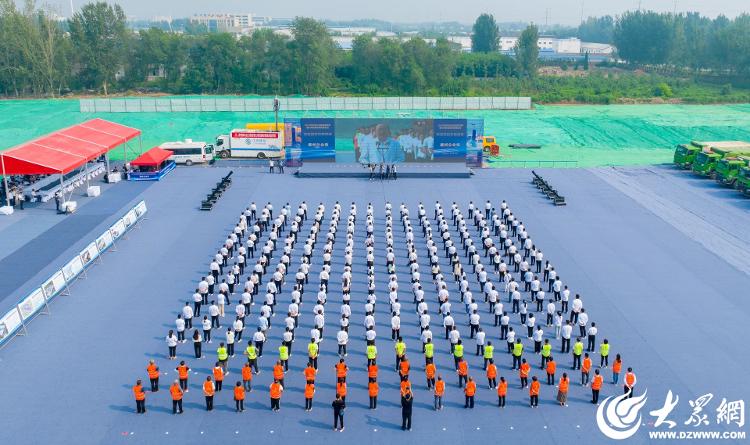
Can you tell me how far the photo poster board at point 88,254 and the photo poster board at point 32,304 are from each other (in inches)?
134

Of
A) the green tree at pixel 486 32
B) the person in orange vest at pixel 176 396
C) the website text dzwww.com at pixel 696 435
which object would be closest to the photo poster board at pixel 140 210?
the person in orange vest at pixel 176 396

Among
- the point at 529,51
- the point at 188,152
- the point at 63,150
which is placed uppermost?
the point at 529,51

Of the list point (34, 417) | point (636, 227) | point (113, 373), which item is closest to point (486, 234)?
point (636, 227)

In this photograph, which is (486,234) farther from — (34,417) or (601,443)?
(34,417)

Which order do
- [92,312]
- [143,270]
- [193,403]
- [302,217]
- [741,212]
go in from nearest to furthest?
1. [193,403]
2. [92,312]
3. [143,270]
4. [302,217]
5. [741,212]

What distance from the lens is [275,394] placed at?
1634 centimetres

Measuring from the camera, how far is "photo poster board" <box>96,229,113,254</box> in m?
26.4

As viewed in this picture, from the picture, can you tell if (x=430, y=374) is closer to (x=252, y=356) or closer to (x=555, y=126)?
(x=252, y=356)

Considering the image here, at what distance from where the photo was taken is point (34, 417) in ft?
53.2

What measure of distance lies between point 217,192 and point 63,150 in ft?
25.2

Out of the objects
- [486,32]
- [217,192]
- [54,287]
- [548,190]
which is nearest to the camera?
[54,287]

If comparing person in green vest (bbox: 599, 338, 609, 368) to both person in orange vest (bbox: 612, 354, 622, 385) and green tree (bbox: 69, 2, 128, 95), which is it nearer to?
person in orange vest (bbox: 612, 354, 622, 385)

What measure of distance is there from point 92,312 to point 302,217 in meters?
11.2

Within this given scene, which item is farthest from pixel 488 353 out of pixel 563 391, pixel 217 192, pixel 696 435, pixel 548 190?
pixel 217 192
